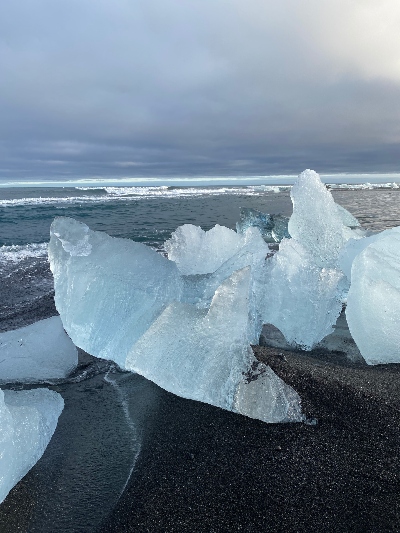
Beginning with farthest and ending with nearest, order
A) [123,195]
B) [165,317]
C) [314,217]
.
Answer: [123,195] → [314,217] → [165,317]

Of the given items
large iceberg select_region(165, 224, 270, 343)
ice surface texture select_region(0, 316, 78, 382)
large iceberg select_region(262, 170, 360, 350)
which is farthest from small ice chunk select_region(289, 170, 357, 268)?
ice surface texture select_region(0, 316, 78, 382)

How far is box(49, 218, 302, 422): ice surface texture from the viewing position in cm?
205

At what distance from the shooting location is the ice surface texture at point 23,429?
1659 millimetres

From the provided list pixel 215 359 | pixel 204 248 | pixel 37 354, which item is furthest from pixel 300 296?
pixel 37 354

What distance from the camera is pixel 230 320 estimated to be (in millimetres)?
2211

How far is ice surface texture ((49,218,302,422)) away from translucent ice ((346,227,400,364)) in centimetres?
78

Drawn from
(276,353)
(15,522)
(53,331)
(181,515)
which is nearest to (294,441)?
(181,515)

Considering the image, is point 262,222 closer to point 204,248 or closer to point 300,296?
point 204,248

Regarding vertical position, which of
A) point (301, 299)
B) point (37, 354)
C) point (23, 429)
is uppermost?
point (301, 299)

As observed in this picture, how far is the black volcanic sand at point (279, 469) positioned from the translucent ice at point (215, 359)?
0.11m

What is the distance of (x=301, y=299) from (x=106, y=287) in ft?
5.18

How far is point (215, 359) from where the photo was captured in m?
2.14

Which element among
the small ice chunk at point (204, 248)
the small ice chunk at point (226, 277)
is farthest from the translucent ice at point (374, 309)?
the small ice chunk at point (204, 248)

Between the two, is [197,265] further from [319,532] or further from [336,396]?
[319,532]
